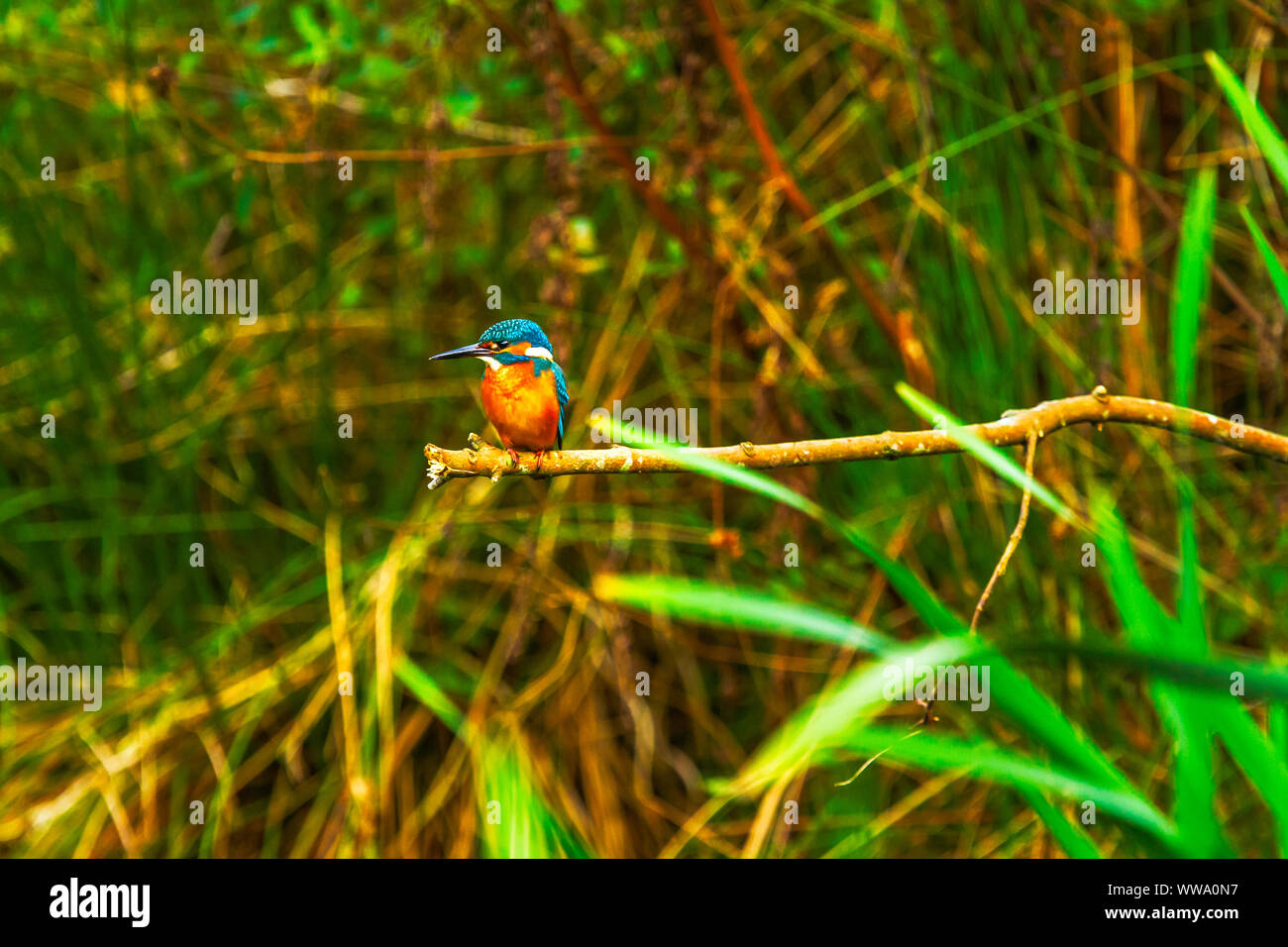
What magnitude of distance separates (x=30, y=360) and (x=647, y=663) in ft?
6.23

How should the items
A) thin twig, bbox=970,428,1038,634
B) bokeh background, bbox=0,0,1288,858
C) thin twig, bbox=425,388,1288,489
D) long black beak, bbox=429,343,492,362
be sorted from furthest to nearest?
bokeh background, bbox=0,0,1288,858
long black beak, bbox=429,343,492,362
thin twig, bbox=425,388,1288,489
thin twig, bbox=970,428,1038,634

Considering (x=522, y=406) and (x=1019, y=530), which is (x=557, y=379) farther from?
(x=1019, y=530)

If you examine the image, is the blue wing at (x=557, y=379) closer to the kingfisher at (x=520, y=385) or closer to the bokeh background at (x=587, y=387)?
the kingfisher at (x=520, y=385)

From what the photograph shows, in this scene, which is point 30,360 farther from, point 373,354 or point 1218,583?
point 1218,583

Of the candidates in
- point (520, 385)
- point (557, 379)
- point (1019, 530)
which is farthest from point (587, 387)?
point (1019, 530)

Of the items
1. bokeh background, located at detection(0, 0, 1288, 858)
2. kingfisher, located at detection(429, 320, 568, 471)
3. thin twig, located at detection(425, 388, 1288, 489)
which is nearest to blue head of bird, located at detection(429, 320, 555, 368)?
kingfisher, located at detection(429, 320, 568, 471)

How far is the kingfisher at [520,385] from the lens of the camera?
156cm

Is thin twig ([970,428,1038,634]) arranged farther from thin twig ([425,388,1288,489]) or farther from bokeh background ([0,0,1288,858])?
bokeh background ([0,0,1288,858])

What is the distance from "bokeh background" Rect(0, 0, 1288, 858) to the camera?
229 cm

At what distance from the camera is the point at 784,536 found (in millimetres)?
2586

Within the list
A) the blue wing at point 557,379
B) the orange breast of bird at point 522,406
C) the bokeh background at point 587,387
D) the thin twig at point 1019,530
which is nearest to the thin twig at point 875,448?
the thin twig at point 1019,530

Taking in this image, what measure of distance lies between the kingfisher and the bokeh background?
47cm

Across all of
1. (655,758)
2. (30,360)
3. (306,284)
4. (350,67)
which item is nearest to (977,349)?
(655,758)

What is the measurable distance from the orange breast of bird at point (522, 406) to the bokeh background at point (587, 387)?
532mm
